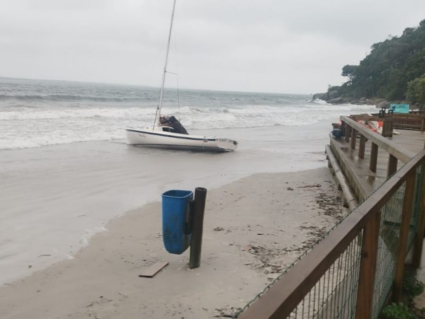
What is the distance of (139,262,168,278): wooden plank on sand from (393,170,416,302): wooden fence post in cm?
278

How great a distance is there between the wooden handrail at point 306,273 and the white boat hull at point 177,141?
14.8 metres

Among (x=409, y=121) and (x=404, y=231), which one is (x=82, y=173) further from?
(x=409, y=121)

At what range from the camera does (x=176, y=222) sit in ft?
17.5

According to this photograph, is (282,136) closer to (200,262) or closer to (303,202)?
(303,202)

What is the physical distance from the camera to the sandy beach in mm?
4410

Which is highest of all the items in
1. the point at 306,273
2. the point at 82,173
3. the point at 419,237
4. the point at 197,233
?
the point at 306,273

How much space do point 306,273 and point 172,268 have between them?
13.9 ft

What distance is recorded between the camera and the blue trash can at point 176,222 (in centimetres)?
526

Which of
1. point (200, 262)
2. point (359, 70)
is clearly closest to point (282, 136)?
point (200, 262)

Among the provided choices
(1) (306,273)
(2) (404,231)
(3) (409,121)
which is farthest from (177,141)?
(1) (306,273)

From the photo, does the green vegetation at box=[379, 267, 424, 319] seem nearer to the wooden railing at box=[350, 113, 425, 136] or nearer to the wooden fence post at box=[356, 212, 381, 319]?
the wooden fence post at box=[356, 212, 381, 319]

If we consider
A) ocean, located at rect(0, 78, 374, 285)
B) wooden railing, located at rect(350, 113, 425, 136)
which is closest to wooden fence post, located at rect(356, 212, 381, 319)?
ocean, located at rect(0, 78, 374, 285)

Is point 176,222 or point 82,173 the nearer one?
point 176,222

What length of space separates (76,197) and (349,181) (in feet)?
18.8
